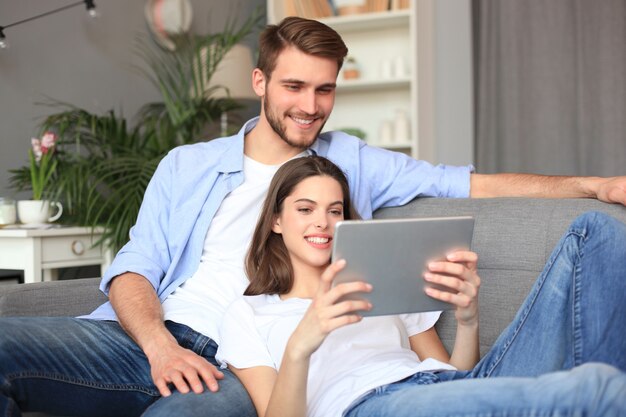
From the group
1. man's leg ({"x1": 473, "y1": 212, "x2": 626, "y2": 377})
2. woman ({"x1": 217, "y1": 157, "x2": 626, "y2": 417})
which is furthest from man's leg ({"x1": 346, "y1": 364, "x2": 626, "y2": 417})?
man's leg ({"x1": 473, "y1": 212, "x2": 626, "y2": 377})

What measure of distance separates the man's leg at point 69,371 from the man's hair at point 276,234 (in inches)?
11.3

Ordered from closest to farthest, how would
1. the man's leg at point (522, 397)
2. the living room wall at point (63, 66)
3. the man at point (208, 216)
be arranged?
the man's leg at point (522, 397) < the man at point (208, 216) < the living room wall at point (63, 66)

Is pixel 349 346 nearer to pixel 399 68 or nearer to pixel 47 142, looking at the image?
pixel 47 142

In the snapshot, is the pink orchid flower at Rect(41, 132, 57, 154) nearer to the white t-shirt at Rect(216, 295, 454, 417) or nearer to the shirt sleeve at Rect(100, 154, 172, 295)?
the shirt sleeve at Rect(100, 154, 172, 295)

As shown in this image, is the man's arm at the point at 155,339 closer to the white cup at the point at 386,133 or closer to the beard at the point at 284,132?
the beard at the point at 284,132

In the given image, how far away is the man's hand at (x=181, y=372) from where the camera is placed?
142 centimetres

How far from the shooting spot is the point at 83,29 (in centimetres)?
356

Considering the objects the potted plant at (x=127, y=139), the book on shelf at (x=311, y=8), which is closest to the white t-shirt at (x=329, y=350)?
the potted plant at (x=127, y=139)

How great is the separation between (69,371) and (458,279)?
752 mm

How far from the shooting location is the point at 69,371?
4.98ft

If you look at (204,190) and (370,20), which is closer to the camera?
(204,190)

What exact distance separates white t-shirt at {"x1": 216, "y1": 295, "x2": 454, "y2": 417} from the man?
8 cm

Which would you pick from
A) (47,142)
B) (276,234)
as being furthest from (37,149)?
(276,234)

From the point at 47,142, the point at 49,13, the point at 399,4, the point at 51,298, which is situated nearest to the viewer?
the point at 51,298
